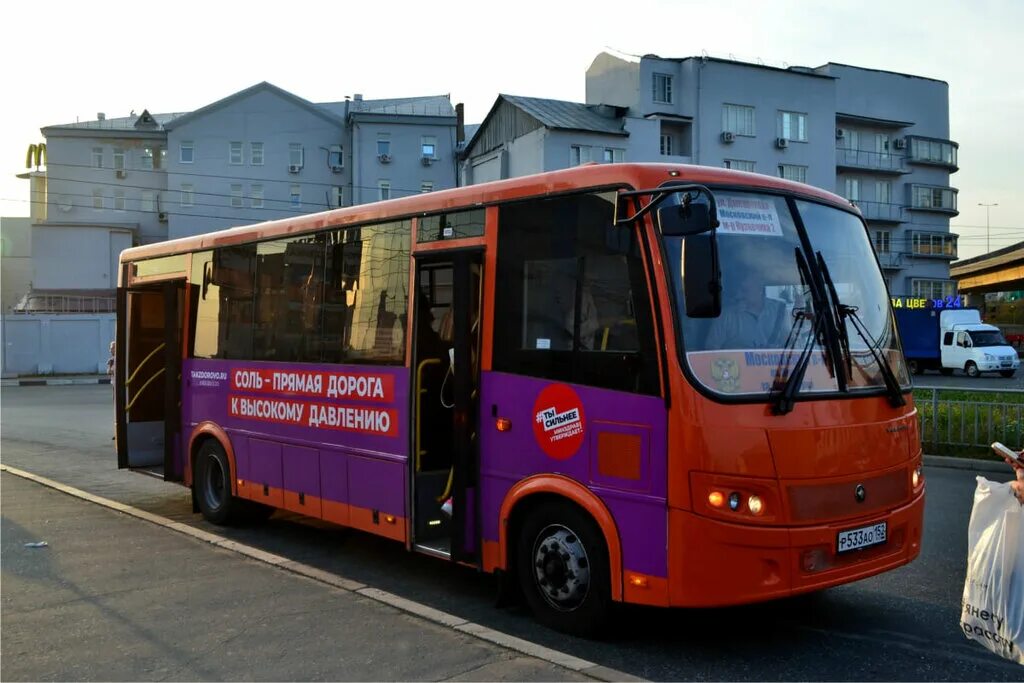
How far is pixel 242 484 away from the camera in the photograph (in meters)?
9.55

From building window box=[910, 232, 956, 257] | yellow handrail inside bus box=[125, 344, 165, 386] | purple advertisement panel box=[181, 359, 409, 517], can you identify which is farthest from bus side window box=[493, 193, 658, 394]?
building window box=[910, 232, 956, 257]

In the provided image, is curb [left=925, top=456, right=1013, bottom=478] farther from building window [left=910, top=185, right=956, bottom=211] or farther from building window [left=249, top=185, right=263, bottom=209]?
building window [left=910, top=185, right=956, bottom=211]

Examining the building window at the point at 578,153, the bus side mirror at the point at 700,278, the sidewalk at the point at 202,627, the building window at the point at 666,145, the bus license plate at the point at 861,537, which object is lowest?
the sidewalk at the point at 202,627

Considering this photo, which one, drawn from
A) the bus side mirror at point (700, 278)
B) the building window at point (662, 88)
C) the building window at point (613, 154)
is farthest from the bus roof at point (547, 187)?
the building window at point (662, 88)

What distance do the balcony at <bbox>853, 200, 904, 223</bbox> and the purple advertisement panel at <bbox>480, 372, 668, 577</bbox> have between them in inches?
2675

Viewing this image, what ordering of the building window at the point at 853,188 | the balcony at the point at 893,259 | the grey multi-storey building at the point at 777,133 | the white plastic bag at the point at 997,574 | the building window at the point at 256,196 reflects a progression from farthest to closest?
1. the balcony at the point at 893,259
2. the building window at the point at 853,188
3. the building window at the point at 256,196
4. the grey multi-storey building at the point at 777,133
5. the white plastic bag at the point at 997,574

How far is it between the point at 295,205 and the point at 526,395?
59.9 meters

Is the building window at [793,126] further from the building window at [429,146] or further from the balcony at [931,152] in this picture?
the building window at [429,146]

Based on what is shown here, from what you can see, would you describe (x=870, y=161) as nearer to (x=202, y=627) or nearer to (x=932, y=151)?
(x=932, y=151)

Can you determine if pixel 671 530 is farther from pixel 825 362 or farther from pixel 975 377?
pixel 975 377

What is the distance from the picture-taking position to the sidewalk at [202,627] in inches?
208

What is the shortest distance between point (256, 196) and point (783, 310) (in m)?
61.1

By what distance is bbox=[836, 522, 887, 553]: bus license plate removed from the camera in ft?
18.1

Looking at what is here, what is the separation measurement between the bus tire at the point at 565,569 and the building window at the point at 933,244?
71807mm
